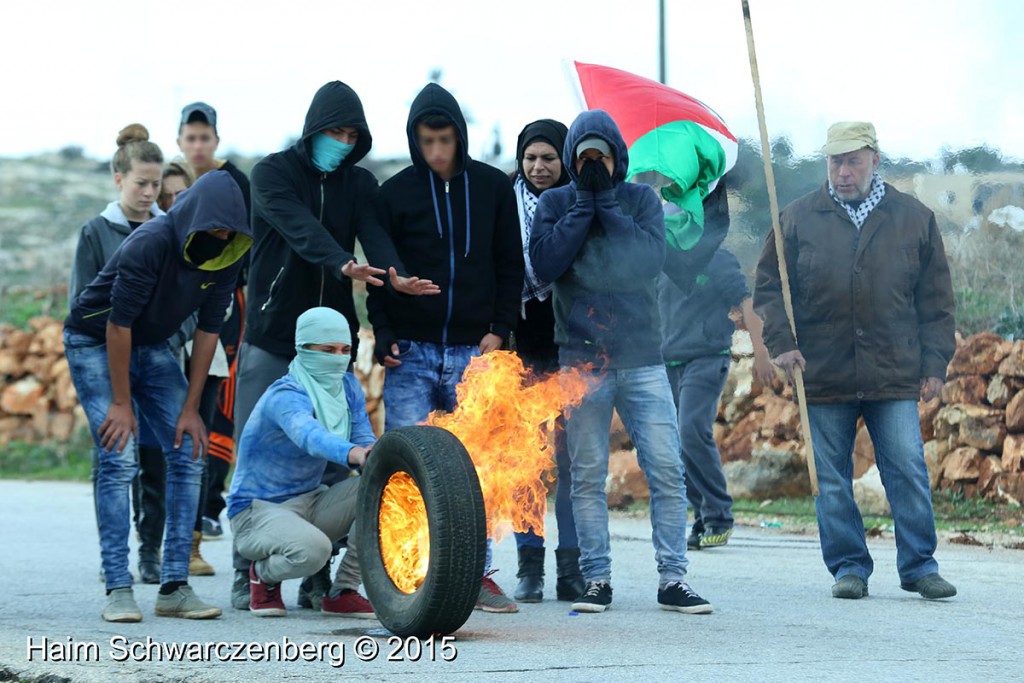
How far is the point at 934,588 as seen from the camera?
6797 millimetres

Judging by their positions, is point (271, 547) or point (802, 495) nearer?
point (271, 547)

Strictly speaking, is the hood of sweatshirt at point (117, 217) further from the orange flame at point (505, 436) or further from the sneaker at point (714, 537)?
the sneaker at point (714, 537)

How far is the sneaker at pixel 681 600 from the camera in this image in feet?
20.9

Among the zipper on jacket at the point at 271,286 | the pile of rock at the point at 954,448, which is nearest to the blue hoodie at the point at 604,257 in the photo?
the zipper on jacket at the point at 271,286

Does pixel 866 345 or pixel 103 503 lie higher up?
pixel 866 345

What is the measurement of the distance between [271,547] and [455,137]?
2027 millimetres

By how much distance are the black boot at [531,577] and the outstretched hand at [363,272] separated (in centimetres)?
147

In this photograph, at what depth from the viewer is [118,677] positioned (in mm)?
4852

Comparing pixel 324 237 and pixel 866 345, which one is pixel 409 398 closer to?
pixel 324 237

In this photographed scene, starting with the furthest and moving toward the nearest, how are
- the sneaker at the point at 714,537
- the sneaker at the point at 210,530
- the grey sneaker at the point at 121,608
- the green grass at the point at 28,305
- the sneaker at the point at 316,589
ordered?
1. the green grass at the point at 28,305
2. the sneaker at the point at 210,530
3. the sneaker at the point at 714,537
4. the sneaker at the point at 316,589
5. the grey sneaker at the point at 121,608

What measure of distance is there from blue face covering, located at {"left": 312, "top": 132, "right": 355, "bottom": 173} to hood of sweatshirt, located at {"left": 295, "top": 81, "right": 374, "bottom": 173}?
0.09 feet

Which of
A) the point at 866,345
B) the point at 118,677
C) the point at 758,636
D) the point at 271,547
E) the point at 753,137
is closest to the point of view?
the point at 118,677

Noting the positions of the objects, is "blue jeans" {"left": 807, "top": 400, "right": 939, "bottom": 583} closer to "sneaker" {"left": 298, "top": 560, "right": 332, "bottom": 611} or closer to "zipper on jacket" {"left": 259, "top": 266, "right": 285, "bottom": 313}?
"sneaker" {"left": 298, "top": 560, "right": 332, "bottom": 611}

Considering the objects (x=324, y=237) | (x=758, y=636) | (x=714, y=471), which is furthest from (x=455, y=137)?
(x=714, y=471)
